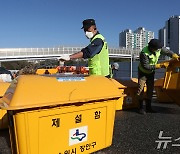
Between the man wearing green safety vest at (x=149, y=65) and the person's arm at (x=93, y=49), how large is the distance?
2119mm

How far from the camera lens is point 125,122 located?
4.85 meters

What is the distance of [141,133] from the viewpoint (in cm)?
410

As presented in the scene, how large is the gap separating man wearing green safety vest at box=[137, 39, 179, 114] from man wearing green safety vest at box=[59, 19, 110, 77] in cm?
168

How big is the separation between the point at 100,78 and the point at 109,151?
0.90 meters

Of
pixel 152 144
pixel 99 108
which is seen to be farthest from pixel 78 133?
pixel 152 144

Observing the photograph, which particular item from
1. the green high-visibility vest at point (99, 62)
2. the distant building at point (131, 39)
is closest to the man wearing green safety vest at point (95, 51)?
the green high-visibility vest at point (99, 62)

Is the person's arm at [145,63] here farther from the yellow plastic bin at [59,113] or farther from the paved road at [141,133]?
the yellow plastic bin at [59,113]

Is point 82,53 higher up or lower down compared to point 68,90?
higher up

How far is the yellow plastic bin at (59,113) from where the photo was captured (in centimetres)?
270

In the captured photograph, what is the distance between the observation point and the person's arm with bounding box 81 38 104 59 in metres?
3.81

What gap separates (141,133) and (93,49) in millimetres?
1431

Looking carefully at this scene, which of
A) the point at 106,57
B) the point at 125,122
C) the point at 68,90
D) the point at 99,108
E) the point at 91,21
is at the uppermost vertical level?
the point at 91,21

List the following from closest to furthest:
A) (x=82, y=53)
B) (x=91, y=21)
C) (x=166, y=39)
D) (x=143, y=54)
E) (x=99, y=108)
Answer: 1. (x=99, y=108)
2. (x=82, y=53)
3. (x=91, y=21)
4. (x=143, y=54)
5. (x=166, y=39)

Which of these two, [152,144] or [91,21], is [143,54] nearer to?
[91,21]
